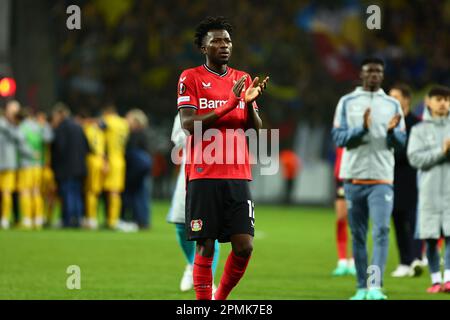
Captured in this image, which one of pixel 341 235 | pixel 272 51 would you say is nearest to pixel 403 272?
pixel 341 235

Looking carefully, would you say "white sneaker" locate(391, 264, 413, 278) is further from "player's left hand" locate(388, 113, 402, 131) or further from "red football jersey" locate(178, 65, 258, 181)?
"red football jersey" locate(178, 65, 258, 181)

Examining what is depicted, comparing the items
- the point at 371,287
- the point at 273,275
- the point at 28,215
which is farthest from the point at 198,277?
the point at 28,215

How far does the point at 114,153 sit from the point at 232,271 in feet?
50.3

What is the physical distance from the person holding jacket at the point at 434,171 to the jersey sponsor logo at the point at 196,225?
13.3ft

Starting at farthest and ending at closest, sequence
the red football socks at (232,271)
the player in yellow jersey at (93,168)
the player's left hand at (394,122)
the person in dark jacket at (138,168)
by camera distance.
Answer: the player in yellow jersey at (93,168)
the person in dark jacket at (138,168)
the player's left hand at (394,122)
the red football socks at (232,271)

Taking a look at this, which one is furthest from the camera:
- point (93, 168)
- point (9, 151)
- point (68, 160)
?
point (93, 168)

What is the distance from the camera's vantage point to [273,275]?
14.9 metres

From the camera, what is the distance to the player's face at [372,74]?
12.1m

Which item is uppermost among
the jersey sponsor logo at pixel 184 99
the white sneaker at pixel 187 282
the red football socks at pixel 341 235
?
the jersey sponsor logo at pixel 184 99

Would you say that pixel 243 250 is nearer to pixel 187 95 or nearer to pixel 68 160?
pixel 187 95

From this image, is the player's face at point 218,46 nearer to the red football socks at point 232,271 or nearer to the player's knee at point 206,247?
the player's knee at point 206,247

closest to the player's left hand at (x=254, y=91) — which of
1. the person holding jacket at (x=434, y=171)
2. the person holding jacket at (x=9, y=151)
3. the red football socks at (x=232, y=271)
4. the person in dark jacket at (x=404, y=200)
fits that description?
the red football socks at (x=232, y=271)

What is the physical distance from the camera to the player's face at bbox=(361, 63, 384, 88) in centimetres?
1209

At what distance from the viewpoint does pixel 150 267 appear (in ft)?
51.9
